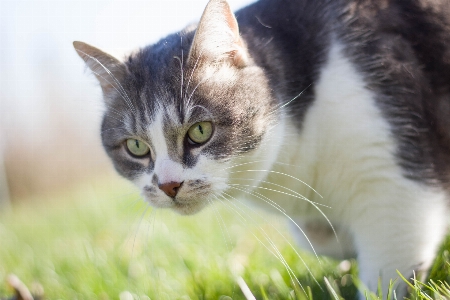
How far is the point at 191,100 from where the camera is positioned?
1508 mm

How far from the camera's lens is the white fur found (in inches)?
57.2

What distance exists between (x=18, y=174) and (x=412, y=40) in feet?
13.5

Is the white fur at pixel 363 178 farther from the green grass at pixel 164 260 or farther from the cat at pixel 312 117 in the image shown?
the green grass at pixel 164 260

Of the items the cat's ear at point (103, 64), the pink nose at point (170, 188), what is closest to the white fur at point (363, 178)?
the pink nose at point (170, 188)

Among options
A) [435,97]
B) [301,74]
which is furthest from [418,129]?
[301,74]

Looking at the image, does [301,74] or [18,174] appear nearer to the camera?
[301,74]

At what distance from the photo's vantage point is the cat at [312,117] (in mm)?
1456

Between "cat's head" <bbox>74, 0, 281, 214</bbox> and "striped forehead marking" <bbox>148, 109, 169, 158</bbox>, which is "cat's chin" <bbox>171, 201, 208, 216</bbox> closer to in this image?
"cat's head" <bbox>74, 0, 281, 214</bbox>

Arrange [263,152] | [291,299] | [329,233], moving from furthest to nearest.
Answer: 1. [329,233]
2. [263,152]
3. [291,299]

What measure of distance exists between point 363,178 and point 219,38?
0.67 meters

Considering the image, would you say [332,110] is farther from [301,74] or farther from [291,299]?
[291,299]

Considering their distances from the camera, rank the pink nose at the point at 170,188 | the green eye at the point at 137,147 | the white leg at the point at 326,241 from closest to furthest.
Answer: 1. the pink nose at the point at 170,188
2. the green eye at the point at 137,147
3. the white leg at the point at 326,241

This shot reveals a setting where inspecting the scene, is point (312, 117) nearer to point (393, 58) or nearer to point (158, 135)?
point (393, 58)

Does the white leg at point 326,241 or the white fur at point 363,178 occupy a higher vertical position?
the white fur at point 363,178
